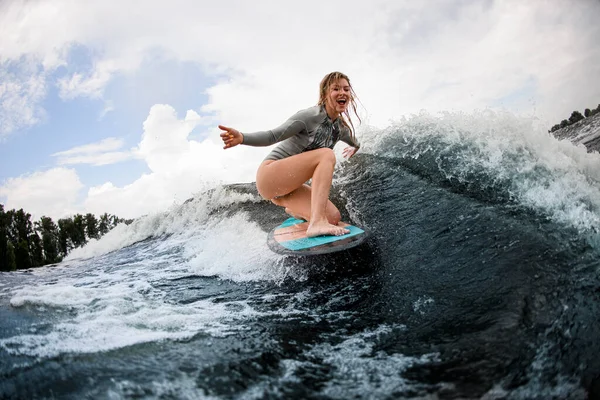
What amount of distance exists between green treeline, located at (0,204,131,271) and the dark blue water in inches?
807

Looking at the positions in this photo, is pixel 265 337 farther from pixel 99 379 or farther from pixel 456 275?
pixel 456 275

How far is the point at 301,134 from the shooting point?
152 inches

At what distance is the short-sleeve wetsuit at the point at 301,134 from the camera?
352cm

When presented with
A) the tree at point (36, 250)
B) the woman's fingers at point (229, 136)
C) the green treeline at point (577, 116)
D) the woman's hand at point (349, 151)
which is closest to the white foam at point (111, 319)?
the woman's fingers at point (229, 136)

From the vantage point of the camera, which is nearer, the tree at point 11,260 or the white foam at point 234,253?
the white foam at point 234,253

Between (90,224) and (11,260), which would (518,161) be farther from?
(90,224)

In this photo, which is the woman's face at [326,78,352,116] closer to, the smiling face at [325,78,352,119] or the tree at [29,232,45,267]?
the smiling face at [325,78,352,119]

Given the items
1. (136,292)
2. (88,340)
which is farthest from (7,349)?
(136,292)

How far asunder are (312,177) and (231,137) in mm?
938

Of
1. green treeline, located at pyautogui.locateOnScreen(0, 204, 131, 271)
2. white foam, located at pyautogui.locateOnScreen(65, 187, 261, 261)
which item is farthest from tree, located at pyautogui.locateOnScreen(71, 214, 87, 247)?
white foam, located at pyautogui.locateOnScreen(65, 187, 261, 261)

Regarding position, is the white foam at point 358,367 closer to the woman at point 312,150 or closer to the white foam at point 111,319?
the white foam at point 111,319

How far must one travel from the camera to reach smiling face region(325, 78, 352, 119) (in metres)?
3.78

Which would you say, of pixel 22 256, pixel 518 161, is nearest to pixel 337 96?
pixel 518 161

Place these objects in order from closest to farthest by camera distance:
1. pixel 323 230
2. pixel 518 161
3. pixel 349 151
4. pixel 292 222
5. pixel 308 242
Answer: pixel 308 242, pixel 323 230, pixel 518 161, pixel 292 222, pixel 349 151
